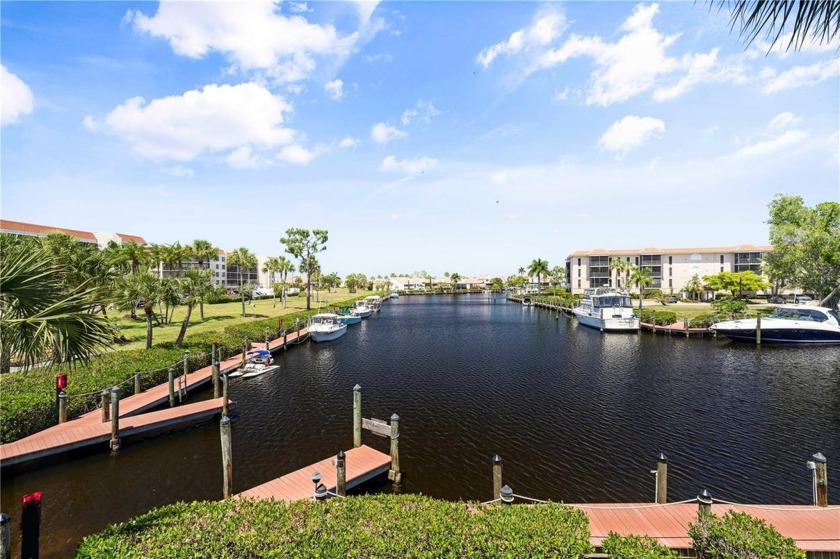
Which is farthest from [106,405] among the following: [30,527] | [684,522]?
[684,522]

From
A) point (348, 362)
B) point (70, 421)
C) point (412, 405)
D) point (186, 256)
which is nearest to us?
point (70, 421)

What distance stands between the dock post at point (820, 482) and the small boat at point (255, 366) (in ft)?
94.5

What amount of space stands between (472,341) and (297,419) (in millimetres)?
28208

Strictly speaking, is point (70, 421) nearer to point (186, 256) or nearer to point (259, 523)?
point (259, 523)

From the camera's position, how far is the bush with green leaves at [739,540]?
263 inches

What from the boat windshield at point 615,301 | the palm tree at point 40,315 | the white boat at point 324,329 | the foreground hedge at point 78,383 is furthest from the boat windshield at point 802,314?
the foreground hedge at point 78,383

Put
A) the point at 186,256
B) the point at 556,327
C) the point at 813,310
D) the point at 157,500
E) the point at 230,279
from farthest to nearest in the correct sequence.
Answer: the point at 230,279, the point at 186,256, the point at 556,327, the point at 813,310, the point at 157,500

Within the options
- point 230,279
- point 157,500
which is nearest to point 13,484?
point 157,500

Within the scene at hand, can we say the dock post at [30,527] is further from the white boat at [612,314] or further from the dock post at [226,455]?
the white boat at [612,314]

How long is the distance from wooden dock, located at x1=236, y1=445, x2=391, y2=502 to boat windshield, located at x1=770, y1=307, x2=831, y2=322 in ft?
155

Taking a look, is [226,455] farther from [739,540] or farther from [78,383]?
[739,540]

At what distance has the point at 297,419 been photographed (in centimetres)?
2003

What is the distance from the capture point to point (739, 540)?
6.92 metres

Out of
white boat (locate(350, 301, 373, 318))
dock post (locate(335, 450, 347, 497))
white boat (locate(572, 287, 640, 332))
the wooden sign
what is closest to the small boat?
the wooden sign
